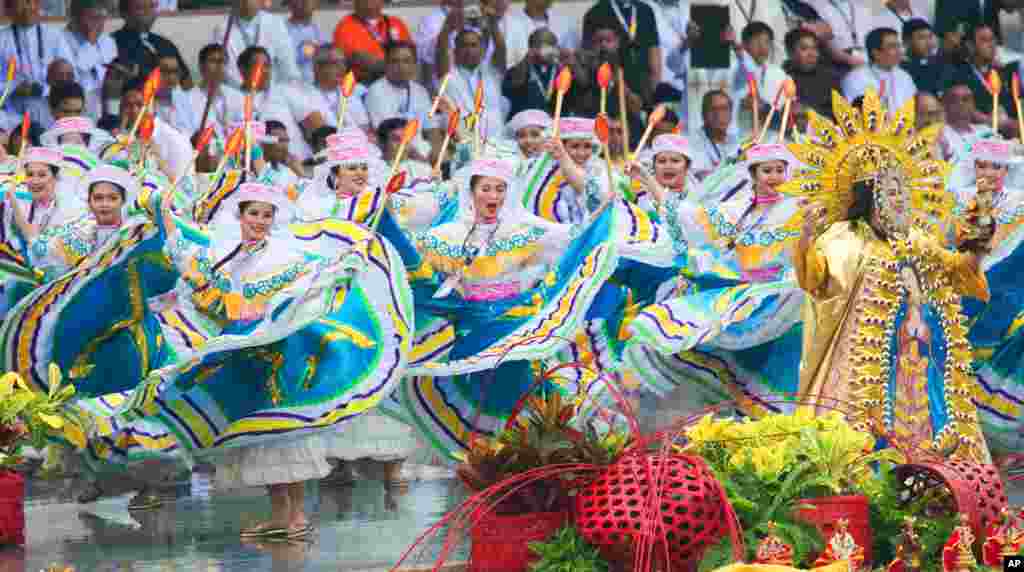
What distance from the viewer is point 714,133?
49.8ft

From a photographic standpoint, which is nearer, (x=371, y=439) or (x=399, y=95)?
(x=371, y=439)

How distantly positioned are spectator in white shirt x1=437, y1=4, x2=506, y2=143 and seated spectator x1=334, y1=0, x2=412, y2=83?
10.9 inches

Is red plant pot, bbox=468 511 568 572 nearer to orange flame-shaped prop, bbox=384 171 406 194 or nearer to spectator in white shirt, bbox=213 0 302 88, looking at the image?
orange flame-shaped prop, bbox=384 171 406 194

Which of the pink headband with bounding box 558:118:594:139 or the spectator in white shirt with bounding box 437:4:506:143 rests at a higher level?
the spectator in white shirt with bounding box 437:4:506:143

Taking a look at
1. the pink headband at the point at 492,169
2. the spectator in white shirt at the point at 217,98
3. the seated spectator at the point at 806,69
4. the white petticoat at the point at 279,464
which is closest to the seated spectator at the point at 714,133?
the seated spectator at the point at 806,69

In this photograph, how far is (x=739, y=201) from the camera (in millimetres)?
11609

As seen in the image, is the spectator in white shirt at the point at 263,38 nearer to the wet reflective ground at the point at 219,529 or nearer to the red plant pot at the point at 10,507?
the wet reflective ground at the point at 219,529

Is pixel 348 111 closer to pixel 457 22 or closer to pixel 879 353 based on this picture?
pixel 457 22

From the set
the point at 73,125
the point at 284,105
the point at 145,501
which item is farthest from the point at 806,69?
the point at 145,501

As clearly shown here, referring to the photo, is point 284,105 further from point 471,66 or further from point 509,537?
point 509,537

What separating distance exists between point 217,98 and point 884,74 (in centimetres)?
463

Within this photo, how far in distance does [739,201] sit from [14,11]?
5.20 meters

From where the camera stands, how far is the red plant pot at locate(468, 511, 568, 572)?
648 centimetres

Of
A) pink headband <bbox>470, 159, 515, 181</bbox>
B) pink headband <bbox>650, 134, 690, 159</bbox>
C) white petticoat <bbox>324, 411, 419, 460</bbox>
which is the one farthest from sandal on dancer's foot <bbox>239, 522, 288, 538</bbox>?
pink headband <bbox>650, 134, 690, 159</bbox>
